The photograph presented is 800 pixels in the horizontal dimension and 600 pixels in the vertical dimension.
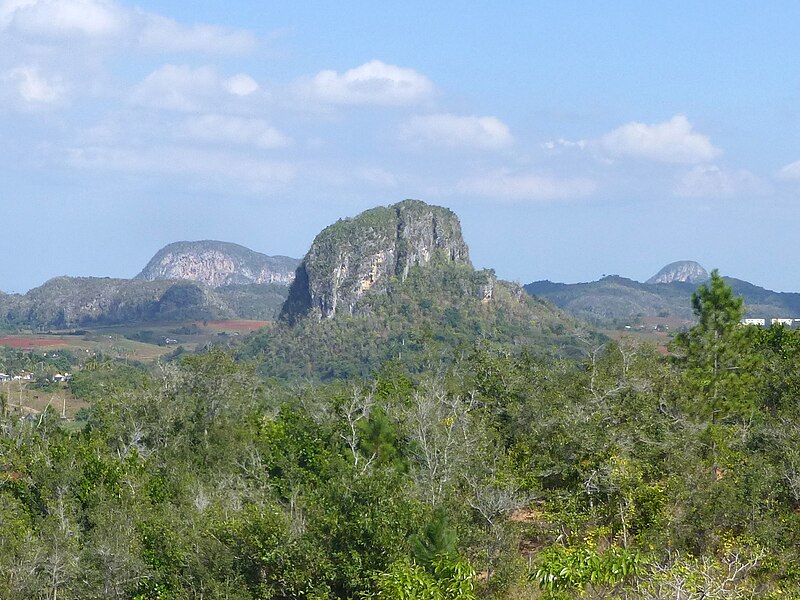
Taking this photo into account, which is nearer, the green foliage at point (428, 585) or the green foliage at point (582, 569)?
the green foliage at point (582, 569)

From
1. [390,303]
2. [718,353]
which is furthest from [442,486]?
[390,303]

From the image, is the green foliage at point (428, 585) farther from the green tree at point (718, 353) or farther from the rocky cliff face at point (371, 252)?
the rocky cliff face at point (371, 252)

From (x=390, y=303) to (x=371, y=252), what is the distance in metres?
15.8

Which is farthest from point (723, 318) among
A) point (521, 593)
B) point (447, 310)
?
point (447, 310)

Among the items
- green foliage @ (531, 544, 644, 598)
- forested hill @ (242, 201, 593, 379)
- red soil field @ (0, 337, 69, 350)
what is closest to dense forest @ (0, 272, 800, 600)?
green foliage @ (531, 544, 644, 598)

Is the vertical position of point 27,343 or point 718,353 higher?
point 718,353

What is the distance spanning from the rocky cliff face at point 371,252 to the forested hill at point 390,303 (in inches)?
8.1

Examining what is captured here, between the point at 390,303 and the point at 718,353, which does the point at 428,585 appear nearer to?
the point at 718,353

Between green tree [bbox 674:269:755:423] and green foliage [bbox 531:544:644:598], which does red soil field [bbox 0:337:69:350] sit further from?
green foliage [bbox 531:544:644:598]

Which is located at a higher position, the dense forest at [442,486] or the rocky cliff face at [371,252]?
the rocky cliff face at [371,252]

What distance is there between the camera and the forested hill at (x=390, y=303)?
15138 cm

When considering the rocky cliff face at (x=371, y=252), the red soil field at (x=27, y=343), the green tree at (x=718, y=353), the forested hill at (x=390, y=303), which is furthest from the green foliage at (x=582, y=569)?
the red soil field at (x=27, y=343)

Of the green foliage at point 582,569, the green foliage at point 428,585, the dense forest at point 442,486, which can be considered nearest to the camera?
the green foliage at point 582,569

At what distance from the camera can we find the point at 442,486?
2581cm
